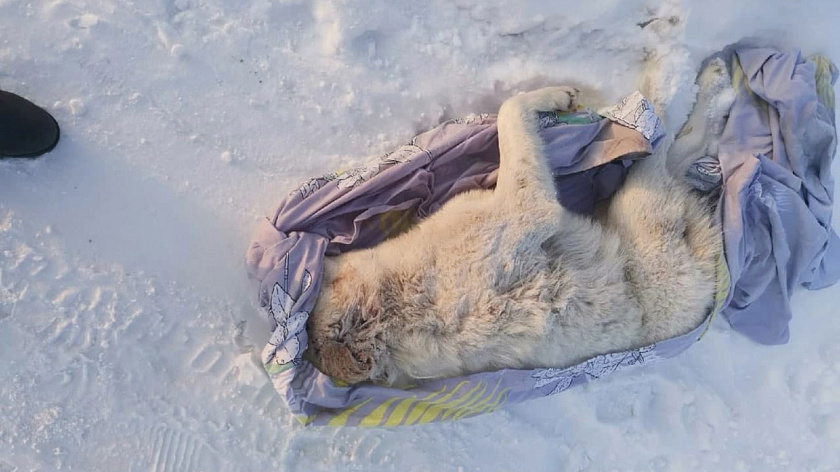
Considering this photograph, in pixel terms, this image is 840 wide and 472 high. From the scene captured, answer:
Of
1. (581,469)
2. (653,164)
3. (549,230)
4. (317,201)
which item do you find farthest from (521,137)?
(581,469)

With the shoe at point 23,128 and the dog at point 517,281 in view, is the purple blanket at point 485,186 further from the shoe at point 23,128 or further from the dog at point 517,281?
the shoe at point 23,128

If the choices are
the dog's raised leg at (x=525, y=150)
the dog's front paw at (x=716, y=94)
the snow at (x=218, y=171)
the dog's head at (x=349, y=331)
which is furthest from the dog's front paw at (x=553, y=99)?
the dog's head at (x=349, y=331)

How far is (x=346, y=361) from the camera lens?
90.9 inches

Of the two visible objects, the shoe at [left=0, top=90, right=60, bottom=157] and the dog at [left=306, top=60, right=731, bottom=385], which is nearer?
the dog at [left=306, top=60, right=731, bottom=385]

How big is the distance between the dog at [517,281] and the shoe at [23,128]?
130 centimetres

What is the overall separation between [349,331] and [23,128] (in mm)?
1593

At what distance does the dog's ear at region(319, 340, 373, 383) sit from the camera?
231cm

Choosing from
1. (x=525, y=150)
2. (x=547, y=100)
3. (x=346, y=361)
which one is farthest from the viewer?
(x=547, y=100)

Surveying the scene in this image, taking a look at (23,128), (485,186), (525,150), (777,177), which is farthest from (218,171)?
(777,177)

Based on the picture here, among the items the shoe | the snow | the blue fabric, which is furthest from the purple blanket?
the shoe

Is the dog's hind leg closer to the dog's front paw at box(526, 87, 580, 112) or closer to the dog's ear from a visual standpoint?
the dog's front paw at box(526, 87, 580, 112)

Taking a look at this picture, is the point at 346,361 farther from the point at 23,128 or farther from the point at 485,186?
the point at 23,128

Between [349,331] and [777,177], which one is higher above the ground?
[777,177]

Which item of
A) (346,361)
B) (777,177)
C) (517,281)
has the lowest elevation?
(346,361)
